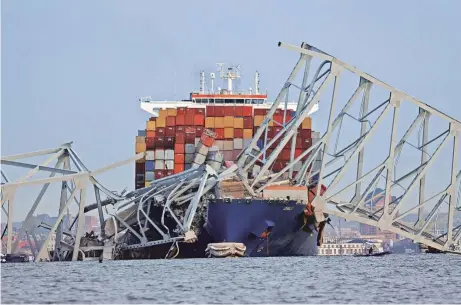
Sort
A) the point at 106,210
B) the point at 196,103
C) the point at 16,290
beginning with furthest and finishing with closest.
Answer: the point at 196,103 → the point at 106,210 → the point at 16,290

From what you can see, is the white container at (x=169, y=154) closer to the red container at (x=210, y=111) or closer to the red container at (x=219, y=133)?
the red container at (x=219, y=133)

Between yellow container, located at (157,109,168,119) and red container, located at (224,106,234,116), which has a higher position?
red container, located at (224,106,234,116)

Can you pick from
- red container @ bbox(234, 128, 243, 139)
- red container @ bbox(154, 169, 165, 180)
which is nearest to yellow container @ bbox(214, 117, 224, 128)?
red container @ bbox(234, 128, 243, 139)

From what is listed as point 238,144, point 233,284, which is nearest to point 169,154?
point 238,144

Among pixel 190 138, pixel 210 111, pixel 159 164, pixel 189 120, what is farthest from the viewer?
pixel 210 111

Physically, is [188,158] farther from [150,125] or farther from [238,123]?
[150,125]

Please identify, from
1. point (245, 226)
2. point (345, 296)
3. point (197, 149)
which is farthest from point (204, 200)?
point (345, 296)

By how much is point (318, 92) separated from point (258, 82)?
31563mm

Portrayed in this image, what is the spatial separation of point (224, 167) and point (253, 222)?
9366 millimetres

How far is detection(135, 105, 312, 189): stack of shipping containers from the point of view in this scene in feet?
305

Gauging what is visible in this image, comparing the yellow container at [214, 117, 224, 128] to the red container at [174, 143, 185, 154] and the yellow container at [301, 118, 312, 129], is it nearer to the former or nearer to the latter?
the red container at [174, 143, 185, 154]

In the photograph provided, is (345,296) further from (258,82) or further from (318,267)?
(258,82)

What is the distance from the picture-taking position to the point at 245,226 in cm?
7750

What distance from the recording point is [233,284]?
165 ft
